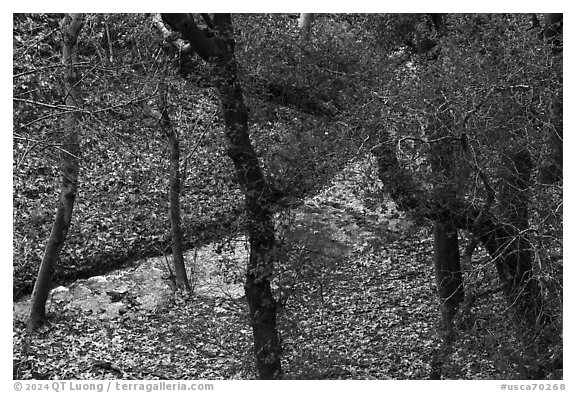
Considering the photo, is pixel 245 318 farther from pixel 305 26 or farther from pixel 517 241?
pixel 305 26

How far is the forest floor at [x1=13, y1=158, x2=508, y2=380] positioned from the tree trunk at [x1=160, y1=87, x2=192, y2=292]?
30 centimetres

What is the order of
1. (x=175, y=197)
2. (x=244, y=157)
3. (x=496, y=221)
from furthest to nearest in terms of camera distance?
(x=175, y=197), (x=244, y=157), (x=496, y=221)

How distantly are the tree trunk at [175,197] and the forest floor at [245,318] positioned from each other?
300 mm

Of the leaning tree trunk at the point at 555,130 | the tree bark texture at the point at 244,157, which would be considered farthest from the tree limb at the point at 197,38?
the leaning tree trunk at the point at 555,130

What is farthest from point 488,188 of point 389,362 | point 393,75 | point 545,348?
point 389,362

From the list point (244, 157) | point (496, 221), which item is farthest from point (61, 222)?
point (496, 221)

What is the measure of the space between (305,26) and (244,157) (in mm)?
4570

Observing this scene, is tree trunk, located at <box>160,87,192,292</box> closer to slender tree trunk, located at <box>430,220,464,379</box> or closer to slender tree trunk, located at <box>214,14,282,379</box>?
slender tree trunk, located at <box>214,14,282,379</box>

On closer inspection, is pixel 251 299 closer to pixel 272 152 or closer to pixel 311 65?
pixel 272 152

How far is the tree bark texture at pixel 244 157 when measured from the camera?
8.69m

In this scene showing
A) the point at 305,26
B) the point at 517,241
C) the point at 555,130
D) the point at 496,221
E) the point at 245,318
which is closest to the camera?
the point at 555,130

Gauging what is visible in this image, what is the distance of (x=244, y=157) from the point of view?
8.88 m

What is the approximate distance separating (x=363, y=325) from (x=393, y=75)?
3939 millimetres

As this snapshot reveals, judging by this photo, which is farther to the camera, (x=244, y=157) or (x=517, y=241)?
(x=244, y=157)
